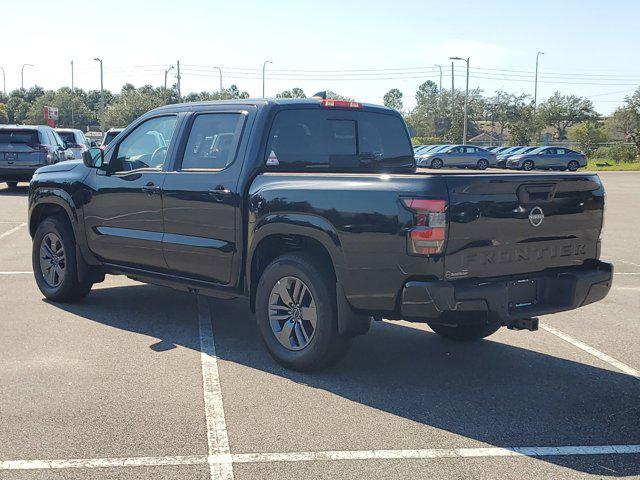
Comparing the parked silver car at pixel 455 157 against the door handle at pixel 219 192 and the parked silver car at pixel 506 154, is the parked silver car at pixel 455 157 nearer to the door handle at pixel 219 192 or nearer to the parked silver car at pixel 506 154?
the parked silver car at pixel 506 154

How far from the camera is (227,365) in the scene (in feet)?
18.3

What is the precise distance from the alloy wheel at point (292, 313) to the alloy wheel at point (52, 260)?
298cm

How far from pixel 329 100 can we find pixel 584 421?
3.14m

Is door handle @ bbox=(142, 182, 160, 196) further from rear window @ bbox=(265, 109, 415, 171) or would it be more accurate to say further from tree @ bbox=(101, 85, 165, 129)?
tree @ bbox=(101, 85, 165, 129)

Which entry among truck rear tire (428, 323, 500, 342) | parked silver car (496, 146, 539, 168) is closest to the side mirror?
truck rear tire (428, 323, 500, 342)

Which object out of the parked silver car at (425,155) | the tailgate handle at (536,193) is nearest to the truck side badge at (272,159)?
the tailgate handle at (536,193)

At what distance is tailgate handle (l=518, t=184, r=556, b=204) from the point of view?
16.0 ft

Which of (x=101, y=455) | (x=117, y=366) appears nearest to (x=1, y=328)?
(x=117, y=366)

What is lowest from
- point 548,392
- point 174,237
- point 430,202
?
point 548,392

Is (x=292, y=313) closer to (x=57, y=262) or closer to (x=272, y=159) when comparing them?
(x=272, y=159)

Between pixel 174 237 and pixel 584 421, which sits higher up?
pixel 174 237

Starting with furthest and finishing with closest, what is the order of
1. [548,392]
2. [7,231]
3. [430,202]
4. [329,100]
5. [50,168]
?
[7,231] < [50,168] < [329,100] < [548,392] < [430,202]

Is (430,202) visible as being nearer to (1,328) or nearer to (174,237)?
(174,237)

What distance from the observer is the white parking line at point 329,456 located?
382 centimetres
